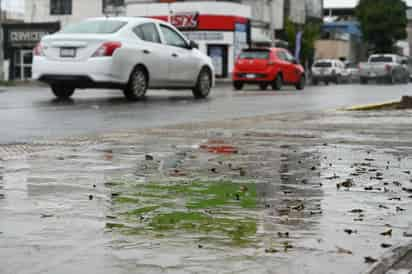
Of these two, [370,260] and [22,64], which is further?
[22,64]

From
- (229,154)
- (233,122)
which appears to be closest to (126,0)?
(233,122)

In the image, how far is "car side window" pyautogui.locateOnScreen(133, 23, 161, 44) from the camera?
1897 cm

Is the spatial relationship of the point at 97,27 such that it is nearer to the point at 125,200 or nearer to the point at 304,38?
the point at 125,200

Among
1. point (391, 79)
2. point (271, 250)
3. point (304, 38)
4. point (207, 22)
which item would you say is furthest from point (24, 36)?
point (271, 250)

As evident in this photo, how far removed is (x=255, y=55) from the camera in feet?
112

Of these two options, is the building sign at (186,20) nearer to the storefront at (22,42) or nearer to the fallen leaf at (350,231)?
the storefront at (22,42)

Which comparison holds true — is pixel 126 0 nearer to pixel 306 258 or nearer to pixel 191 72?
pixel 191 72

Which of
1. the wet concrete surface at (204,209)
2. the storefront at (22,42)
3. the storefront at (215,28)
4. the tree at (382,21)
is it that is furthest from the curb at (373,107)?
the tree at (382,21)

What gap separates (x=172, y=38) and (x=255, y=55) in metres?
14.4

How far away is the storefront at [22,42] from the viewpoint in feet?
222

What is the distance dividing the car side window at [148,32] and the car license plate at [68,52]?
1.46 m

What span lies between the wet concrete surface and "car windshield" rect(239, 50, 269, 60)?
23.4m

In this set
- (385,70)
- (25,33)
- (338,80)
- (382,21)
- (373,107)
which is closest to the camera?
(373,107)

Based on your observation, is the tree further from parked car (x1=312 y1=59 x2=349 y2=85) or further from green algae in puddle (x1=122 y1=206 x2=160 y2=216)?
green algae in puddle (x1=122 y1=206 x2=160 y2=216)
